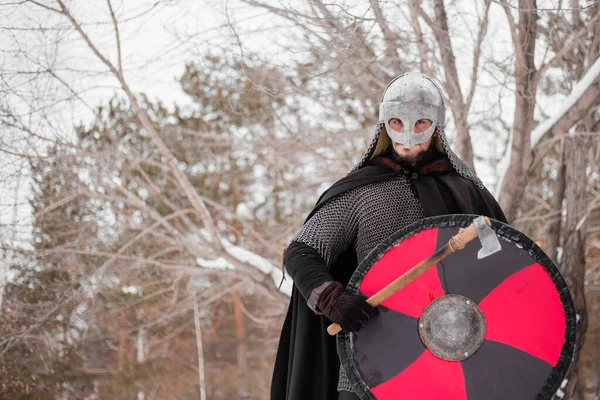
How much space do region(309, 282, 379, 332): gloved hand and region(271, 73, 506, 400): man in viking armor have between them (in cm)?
18

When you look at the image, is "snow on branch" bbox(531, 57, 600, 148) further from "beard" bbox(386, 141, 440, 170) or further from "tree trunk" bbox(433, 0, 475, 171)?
"beard" bbox(386, 141, 440, 170)

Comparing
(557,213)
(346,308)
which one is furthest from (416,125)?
(557,213)

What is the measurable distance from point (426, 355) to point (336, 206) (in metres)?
0.59

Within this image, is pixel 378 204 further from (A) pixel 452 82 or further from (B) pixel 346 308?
(A) pixel 452 82

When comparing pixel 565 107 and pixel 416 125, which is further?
pixel 565 107

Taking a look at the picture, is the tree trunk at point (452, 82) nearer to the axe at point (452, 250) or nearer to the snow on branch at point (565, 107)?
the snow on branch at point (565, 107)

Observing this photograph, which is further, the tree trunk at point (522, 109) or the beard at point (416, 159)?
the tree trunk at point (522, 109)

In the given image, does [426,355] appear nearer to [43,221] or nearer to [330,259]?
[330,259]

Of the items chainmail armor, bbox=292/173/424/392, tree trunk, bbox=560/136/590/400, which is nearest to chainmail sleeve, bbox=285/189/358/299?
chainmail armor, bbox=292/173/424/392

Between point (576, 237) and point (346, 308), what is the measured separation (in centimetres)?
397

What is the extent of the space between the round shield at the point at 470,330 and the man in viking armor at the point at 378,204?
0.22 m

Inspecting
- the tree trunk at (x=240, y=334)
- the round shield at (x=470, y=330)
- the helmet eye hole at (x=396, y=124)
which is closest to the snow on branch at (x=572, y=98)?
the helmet eye hole at (x=396, y=124)

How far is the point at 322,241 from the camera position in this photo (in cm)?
220

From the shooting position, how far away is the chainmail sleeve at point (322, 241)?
2.08 metres
